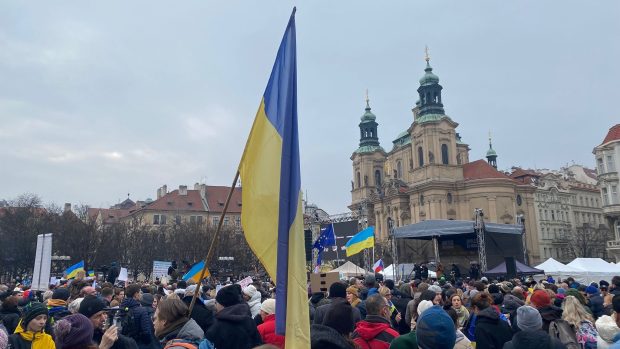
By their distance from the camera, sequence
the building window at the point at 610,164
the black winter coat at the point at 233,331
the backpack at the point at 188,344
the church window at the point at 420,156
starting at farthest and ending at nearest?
the church window at the point at 420,156 < the building window at the point at 610,164 < the black winter coat at the point at 233,331 < the backpack at the point at 188,344

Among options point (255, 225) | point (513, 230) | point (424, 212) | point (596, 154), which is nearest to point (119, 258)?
point (513, 230)

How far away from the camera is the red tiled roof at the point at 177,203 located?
83725mm

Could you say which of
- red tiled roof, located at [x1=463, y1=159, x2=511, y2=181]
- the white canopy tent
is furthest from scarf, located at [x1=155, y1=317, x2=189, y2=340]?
red tiled roof, located at [x1=463, y1=159, x2=511, y2=181]

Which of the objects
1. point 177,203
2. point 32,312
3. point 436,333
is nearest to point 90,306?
point 32,312

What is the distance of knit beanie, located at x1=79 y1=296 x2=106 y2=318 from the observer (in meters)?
5.16

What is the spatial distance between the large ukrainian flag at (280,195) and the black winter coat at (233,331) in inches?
35.4

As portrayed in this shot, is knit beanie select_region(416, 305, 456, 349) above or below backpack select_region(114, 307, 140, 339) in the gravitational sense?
above

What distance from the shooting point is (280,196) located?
4395 millimetres

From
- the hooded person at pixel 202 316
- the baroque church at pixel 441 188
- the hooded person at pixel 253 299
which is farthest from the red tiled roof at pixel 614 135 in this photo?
the hooded person at pixel 202 316

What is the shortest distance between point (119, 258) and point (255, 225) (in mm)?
51029

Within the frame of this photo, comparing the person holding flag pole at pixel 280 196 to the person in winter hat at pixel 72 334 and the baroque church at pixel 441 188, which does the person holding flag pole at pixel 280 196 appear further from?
the baroque church at pixel 441 188

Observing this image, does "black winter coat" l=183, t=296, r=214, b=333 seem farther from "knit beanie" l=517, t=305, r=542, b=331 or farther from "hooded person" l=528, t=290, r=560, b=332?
"hooded person" l=528, t=290, r=560, b=332

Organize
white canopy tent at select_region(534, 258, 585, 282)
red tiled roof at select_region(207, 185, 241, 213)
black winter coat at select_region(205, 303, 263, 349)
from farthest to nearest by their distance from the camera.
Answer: red tiled roof at select_region(207, 185, 241, 213)
white canopy tent at select_region(534, 258, 585, 282)
black winter coat at select_region(205, 303, 263, 349)

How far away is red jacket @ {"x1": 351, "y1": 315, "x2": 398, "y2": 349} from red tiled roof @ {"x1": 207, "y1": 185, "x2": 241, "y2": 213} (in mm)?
Answer: 80656
